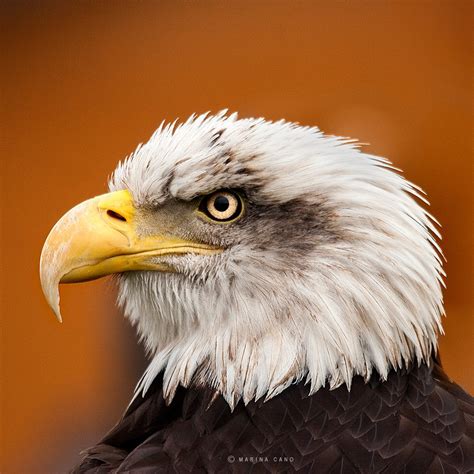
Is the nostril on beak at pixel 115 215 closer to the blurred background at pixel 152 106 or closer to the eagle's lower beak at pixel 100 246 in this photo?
the eagle's lower beak at pixel 100 246

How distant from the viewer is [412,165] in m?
5.72

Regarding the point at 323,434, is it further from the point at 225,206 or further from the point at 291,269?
the point at 225,206

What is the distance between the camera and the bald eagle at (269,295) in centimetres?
199

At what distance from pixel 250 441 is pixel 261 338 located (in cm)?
25

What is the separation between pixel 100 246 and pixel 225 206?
326mm

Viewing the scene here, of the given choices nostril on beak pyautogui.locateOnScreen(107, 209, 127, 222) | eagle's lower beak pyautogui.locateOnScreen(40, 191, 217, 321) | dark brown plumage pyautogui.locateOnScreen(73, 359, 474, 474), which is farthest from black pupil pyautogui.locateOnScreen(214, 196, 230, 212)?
dark brown plumage pyautogui.locateOnScreen(73, 359, 474, 474)

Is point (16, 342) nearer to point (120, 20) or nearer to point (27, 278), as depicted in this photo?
point (27, 278)

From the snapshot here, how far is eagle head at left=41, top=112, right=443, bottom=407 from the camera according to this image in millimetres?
2057

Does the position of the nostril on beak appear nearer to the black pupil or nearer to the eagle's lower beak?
the eagle's lower beak

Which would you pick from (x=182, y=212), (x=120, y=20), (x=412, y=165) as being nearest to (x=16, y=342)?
(x=120, y=20)

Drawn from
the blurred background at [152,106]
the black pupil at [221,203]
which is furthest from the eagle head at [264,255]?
the blurred background at [152,106]

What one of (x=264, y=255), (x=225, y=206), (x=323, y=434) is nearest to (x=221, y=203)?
(x=225, y=206)

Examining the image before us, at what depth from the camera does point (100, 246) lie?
6.86 feet

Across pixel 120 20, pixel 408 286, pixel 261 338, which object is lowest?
pixel 261 338
